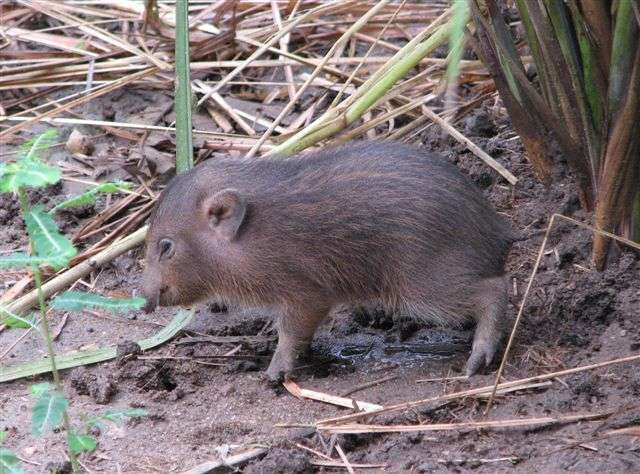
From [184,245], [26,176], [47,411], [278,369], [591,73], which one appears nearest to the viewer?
[26,176]

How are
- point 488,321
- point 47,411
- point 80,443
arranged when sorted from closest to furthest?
point 47,411 → point 80,443 → point 488,321

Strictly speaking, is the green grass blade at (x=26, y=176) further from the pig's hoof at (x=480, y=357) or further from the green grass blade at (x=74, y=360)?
the pig's hoof at (x=480, y=357)

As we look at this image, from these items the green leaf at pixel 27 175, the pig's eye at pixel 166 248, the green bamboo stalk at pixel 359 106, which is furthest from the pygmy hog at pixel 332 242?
the green leaf at pixel 27 175

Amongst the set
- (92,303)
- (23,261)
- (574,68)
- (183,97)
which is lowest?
(92,303)

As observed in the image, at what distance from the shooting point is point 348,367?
19.8 feet

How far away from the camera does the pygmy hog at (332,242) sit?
5867 millimetres

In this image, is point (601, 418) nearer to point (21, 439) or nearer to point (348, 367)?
point (348, 367)

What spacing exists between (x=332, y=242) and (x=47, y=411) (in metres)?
2.30

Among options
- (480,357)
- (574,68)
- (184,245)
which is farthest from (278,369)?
(574,68)

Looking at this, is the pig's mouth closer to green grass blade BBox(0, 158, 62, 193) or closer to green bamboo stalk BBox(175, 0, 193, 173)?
green bamboo stalk BBox(175, 0, 193, 173)

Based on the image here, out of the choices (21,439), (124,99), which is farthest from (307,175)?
(124,99)

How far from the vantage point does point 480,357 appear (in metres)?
5.68

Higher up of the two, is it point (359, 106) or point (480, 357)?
point (359, 106)

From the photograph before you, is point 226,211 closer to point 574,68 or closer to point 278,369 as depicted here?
point 278,369
